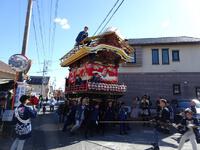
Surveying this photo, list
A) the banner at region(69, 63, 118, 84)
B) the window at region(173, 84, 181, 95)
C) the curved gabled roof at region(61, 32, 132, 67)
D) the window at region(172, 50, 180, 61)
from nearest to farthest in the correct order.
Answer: the curved gabled roof at region(61, 32, 132, 67) → the banner at region(69, 63, 118, 84) → the window at region(173, 84, 181, 95) → the window at region(172, 50, 180, 61)

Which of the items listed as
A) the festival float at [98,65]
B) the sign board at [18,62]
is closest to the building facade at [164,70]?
the festival float at [98,65]

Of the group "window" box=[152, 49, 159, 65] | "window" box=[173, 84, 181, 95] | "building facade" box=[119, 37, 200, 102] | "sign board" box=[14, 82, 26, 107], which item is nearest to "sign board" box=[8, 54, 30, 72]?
"sign board" box=[14, 82, 26, 107]

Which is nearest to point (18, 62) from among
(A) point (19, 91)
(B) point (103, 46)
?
(A) point (19, 91)

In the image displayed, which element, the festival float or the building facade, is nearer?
the festival float

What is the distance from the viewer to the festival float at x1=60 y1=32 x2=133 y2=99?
50.1 feet

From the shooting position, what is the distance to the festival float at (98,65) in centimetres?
1526

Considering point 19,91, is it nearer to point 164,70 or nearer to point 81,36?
point 81,36

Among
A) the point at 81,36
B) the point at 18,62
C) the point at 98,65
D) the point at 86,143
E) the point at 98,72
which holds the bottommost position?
the point at 86,143

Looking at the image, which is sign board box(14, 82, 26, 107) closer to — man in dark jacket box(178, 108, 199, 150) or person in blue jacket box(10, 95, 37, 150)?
person in blue jacket box(10, 95, 37, 150)

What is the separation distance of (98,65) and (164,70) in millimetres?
11382

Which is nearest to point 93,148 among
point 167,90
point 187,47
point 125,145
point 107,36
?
point 125,145

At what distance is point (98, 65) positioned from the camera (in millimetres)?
16516

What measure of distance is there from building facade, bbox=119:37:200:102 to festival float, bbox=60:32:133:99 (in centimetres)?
754

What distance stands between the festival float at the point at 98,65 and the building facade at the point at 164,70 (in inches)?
297
